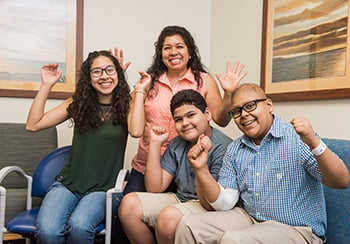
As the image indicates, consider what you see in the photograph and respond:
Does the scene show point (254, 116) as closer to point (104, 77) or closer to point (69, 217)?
point (104, 77)

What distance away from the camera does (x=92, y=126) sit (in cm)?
192

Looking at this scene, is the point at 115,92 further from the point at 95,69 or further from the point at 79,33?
the point at 79,33

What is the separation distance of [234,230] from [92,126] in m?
0.99

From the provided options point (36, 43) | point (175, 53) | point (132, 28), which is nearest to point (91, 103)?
point (175, 53)

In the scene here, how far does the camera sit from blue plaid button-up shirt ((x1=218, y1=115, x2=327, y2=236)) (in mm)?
1343

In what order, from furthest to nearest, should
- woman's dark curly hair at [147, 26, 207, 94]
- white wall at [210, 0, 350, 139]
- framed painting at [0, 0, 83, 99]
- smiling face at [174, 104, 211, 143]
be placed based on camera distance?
framed painting at [0, 0, 83, 99] → woman's dark curly hair at [147, 26, 207, 94] → white wall at [210, 0, 350, 139] → smiling face at [174, 104, 211, 143]

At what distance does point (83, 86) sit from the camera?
199 cm

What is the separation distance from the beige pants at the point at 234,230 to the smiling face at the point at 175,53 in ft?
2.85

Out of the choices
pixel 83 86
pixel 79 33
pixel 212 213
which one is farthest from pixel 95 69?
pixel 212 213

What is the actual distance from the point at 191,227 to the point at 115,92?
0.94 m

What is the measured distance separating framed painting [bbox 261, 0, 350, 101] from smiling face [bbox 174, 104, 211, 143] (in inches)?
26.3

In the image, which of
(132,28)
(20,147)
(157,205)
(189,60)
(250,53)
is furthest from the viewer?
(132,28)

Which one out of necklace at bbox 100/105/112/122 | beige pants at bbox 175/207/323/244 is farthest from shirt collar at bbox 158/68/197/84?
beige pants at bbox 175/207/323/244

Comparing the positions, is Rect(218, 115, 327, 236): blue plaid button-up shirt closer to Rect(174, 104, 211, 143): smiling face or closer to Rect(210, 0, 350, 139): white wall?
Rect(174, 104, 211, 143): smiling face
